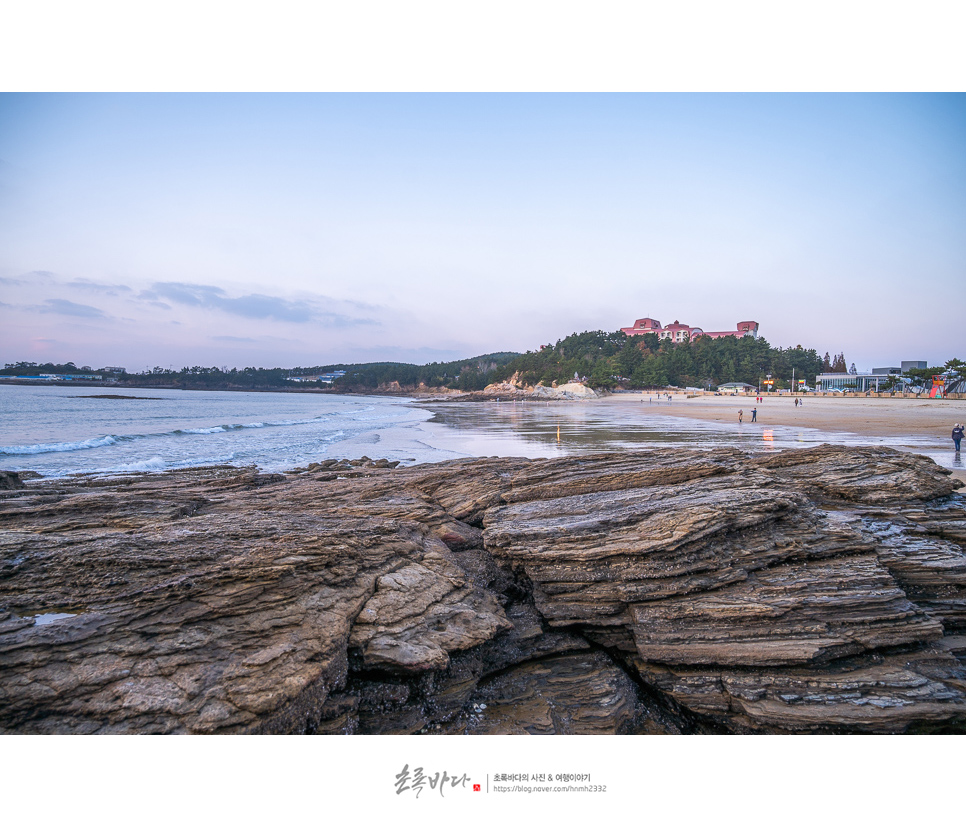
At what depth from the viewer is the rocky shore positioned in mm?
3428

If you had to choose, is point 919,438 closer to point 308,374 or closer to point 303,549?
point 303,549

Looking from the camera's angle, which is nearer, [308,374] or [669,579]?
[669,579]

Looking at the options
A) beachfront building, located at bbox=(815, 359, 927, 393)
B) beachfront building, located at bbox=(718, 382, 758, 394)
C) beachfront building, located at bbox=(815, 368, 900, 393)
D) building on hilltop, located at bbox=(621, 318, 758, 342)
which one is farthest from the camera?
building on hilltop, located at bbox=(621, 318, 758, 342)

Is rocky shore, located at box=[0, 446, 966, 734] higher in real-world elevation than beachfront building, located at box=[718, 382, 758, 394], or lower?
lower

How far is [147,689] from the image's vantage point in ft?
10.7

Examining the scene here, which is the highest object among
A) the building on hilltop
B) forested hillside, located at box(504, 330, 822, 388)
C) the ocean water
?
the building on hilltop

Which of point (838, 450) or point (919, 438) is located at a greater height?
point (838, 450)

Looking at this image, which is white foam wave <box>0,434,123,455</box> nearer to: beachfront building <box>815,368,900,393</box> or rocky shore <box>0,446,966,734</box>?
rocky shore <box>0,446,966,734</box>

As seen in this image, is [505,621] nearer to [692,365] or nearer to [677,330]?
[692,365]

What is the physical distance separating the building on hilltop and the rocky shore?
557 ft

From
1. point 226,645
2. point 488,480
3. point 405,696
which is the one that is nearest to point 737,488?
point 488,480

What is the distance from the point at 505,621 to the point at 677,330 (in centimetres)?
18471

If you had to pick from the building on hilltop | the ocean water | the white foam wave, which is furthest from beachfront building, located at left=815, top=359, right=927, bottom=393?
the white foam wave
